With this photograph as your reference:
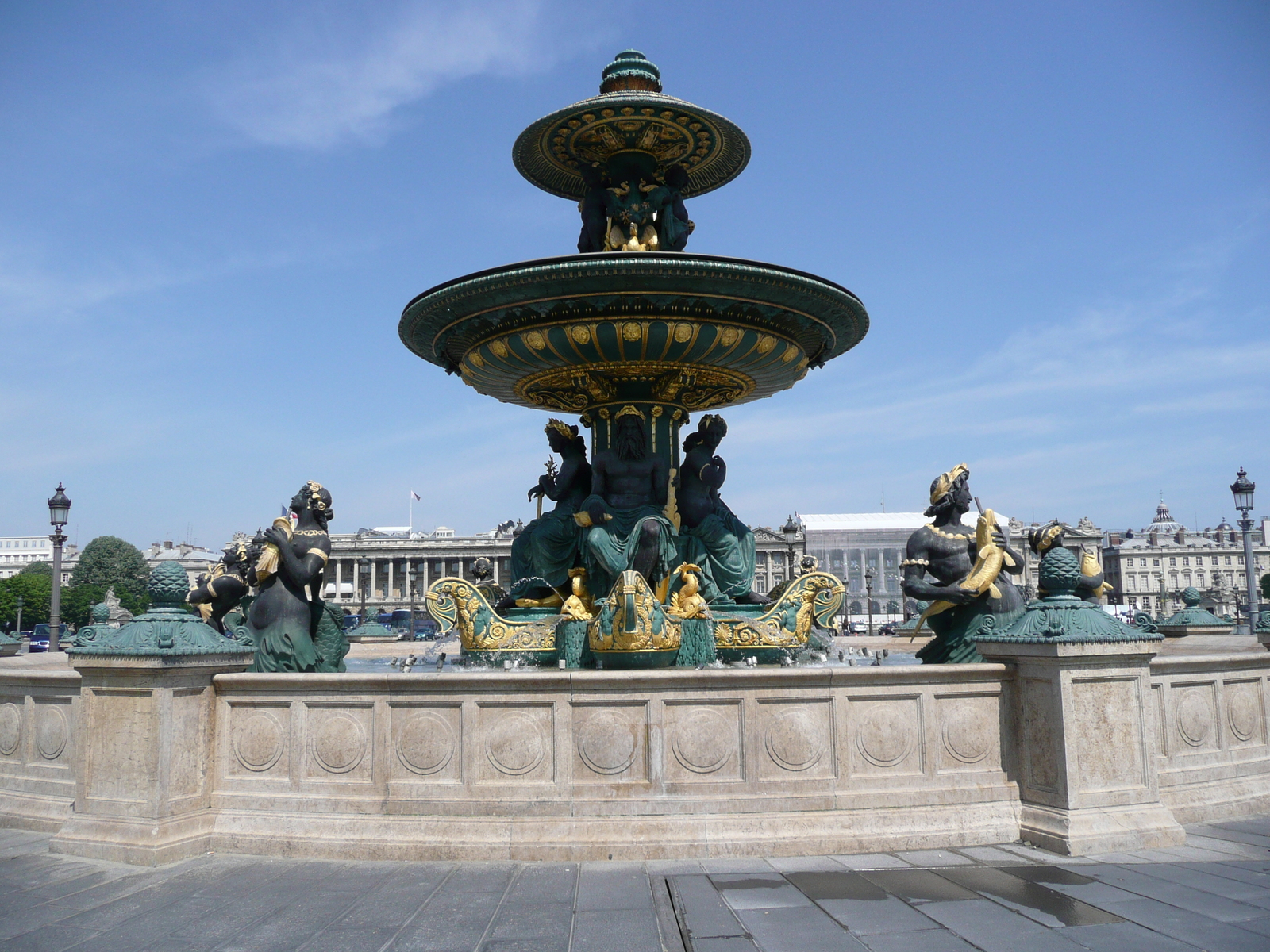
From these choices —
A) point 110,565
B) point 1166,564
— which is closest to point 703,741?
point 110,565

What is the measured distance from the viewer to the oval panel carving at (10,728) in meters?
6.60

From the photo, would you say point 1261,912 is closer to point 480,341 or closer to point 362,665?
point 480,341

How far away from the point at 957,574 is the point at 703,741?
341 cm

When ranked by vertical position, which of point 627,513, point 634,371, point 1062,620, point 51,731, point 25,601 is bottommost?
point 25,601

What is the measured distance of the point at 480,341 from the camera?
973 centimetres

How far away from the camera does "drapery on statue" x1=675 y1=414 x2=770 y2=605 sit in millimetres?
9477

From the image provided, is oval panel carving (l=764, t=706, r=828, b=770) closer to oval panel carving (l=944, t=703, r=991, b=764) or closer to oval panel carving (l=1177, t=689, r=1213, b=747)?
oval panel carving (l=944, t=703, r=991, b=764)

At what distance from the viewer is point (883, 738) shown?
19.1ft

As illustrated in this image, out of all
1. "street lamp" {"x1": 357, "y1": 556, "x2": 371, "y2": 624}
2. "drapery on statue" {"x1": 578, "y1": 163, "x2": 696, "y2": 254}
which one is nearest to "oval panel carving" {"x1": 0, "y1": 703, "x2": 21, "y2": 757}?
"drapery on statue" {"x1": 578, "y1": 163, "x2": 696, "y2": 254}

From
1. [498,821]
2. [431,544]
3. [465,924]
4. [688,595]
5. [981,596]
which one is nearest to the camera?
[465,924]

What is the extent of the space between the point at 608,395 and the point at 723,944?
673cm

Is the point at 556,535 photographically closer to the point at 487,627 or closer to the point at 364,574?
the point at 487,627

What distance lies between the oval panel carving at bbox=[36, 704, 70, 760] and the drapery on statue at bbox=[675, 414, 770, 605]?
536 cm

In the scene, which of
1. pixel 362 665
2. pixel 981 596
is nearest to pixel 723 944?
pixel 981 596
